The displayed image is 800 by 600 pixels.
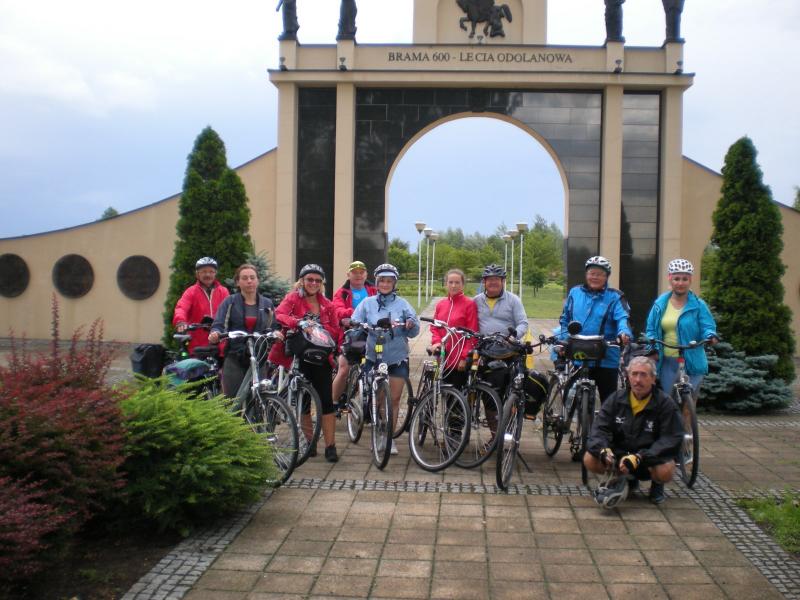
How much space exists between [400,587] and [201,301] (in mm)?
4165

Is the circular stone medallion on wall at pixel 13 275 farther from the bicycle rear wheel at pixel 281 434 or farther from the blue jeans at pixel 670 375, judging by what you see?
the blue jeans at pixel 670 375

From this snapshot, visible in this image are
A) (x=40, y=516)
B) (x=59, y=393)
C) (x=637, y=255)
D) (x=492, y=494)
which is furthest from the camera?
(x=637, y=255)

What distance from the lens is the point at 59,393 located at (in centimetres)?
437

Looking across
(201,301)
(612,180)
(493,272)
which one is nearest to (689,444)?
(493,272)

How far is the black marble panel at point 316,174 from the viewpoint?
671 inches

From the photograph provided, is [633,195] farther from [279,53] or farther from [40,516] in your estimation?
[40,516]

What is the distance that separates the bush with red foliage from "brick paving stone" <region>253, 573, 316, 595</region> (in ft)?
3.09

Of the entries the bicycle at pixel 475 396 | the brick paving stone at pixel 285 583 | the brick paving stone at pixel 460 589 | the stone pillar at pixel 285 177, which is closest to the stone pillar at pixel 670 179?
the stone pillar at pixel 285 177

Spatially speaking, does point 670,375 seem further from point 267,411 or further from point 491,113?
point 491,113

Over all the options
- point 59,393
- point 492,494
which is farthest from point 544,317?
point 59,393

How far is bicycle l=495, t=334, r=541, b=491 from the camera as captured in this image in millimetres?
5789

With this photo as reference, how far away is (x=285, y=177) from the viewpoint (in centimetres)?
1691

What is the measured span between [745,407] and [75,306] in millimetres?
13849

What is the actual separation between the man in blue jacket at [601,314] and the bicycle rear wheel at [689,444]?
0.61m
